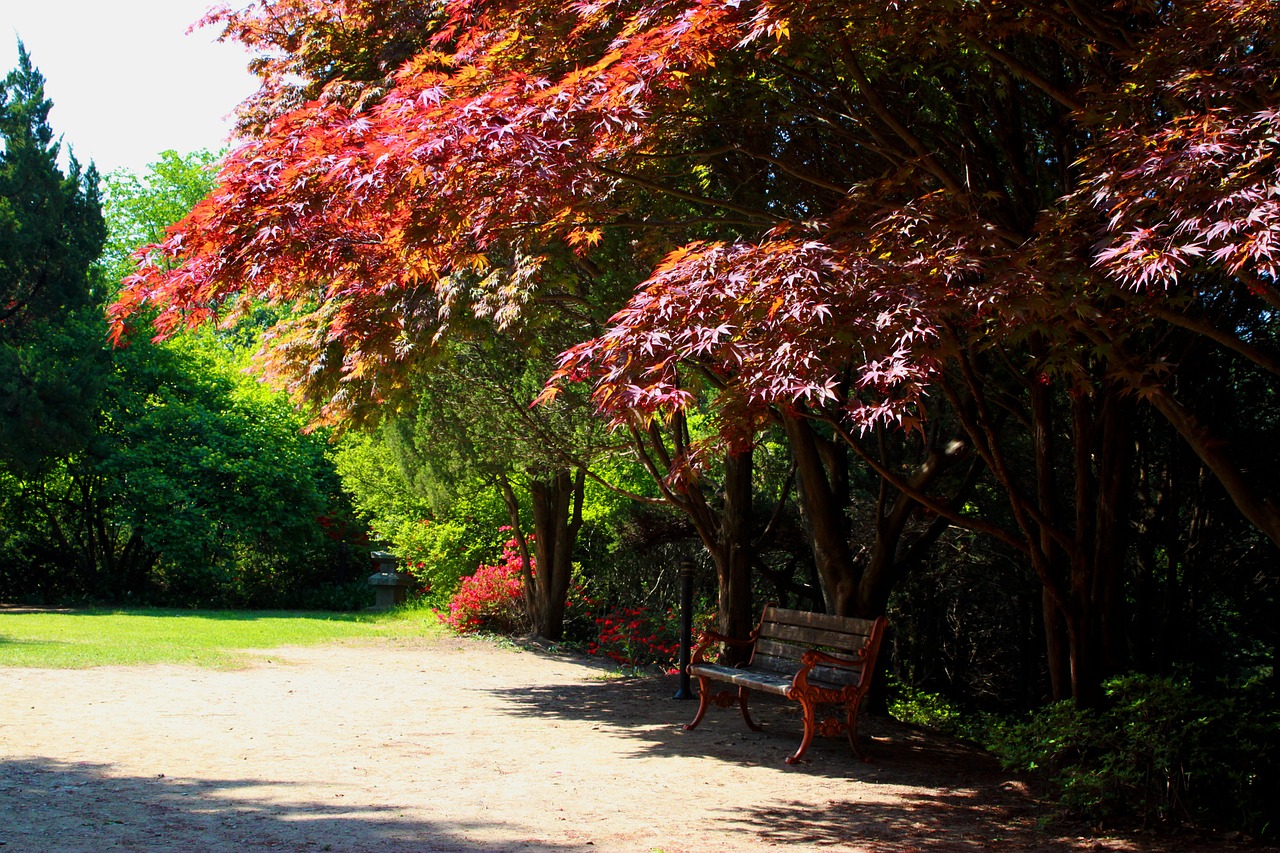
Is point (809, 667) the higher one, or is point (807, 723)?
point (809, 667)

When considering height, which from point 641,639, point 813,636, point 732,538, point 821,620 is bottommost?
point 641,639

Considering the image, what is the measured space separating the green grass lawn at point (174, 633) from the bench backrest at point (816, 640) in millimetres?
6526

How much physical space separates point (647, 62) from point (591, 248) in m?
3.86

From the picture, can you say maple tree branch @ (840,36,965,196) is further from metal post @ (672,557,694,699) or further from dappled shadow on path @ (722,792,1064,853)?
metal post @ (672,557,694,699)

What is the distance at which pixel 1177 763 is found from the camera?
548cm

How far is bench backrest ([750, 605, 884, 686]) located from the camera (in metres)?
7.29

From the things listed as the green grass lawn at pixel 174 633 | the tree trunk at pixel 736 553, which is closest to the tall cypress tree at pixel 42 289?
the green grass lawn at pixel 174 633

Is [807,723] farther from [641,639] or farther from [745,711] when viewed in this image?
[641,639]

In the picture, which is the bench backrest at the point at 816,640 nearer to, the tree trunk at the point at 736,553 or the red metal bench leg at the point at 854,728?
the red metal bench leg at the point at 854,728

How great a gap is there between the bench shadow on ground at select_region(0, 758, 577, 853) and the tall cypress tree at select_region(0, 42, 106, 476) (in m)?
17.1

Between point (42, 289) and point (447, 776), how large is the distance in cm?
2033

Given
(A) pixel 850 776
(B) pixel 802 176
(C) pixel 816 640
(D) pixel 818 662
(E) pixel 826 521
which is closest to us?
(B) pixel 802 176

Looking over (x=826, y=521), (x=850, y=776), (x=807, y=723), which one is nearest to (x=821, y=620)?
(x=807, y=723)

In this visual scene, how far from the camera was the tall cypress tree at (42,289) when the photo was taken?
67.4ft
